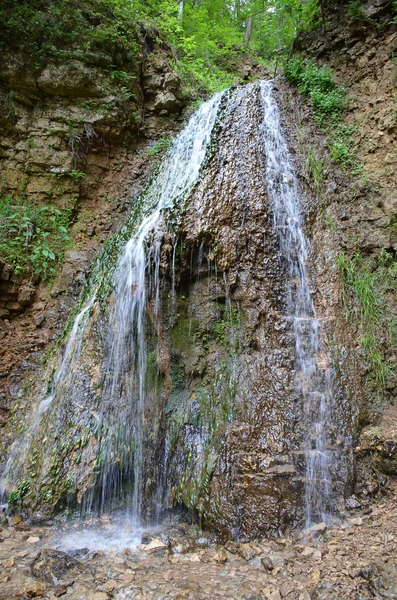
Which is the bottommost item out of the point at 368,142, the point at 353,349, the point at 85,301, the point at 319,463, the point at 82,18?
the point at 319,463

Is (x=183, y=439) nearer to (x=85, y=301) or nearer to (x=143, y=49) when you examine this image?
(x=85, y=301)

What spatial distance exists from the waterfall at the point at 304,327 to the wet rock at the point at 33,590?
2.16m

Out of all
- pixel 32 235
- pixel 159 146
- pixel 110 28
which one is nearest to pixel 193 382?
pixel 32 235

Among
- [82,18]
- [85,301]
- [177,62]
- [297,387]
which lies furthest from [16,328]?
[177,62]

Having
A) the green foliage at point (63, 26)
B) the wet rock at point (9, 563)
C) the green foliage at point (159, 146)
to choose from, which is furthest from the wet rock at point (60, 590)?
the green foliage at point (63, 26)

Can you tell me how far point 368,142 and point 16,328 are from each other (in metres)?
5.94

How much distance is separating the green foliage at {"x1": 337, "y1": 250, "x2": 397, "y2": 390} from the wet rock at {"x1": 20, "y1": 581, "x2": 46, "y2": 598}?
3.55m

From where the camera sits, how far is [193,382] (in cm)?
432

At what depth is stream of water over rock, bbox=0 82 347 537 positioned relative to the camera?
358 cm

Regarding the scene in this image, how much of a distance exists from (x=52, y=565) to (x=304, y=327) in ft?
10.2

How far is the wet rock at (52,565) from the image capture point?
2.77 metres

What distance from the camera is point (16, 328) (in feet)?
18.9

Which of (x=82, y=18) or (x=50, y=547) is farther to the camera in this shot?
(x=82, y=18)

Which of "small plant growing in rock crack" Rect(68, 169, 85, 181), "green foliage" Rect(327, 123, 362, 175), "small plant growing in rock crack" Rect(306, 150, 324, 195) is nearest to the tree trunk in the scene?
"green foliage" Rect(327, 123, 362, 175)
